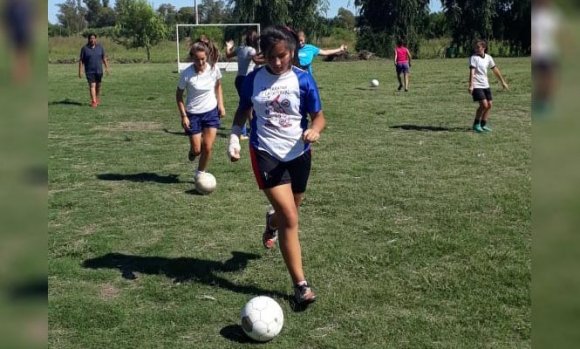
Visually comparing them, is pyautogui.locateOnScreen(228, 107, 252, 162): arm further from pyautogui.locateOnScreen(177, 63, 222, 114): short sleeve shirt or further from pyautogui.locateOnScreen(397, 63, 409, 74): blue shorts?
pyautogui.locateOnScreen(397, 63, 409, 74): blue shorts

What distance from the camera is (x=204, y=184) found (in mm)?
7457

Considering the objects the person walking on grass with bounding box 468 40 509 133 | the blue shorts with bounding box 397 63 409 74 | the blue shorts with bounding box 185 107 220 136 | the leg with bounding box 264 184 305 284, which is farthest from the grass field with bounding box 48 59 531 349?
the blue shorts with bounding box 397 63 409 74

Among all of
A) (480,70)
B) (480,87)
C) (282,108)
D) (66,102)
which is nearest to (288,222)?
(282,108)

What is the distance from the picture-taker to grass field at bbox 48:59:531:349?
4082mm

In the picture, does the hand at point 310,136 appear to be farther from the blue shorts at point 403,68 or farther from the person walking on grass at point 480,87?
the blue shorts at point 403,68

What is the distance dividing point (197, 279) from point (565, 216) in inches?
164

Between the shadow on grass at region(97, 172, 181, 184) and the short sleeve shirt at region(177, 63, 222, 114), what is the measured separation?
42.6 inches

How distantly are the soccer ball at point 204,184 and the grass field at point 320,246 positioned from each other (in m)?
0.10

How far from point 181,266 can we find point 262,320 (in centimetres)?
154

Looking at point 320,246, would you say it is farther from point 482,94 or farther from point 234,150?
point 482,94

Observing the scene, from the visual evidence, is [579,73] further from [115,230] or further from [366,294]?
[115,230]

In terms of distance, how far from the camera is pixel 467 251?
5.34 m

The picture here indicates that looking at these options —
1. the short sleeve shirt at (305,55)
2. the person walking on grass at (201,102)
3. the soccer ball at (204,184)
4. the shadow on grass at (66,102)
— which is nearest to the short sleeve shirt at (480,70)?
the short sleeve shirt at (305,55)

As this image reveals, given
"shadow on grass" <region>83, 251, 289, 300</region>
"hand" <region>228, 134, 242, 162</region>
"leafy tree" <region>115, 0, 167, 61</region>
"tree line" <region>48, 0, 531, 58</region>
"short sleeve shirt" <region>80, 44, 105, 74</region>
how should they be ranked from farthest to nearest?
"leafy tree" <region>115, 0, 167, 61</region> < "tree line" <region>48, 0, 531, 58</region> < "short sleeve shirt" <region>80, 44, 105, 74</region> < "shadow on grass" <region>83, 251, 289, 300</region> < "hand" <region>228, 134, 242, 162</region>
